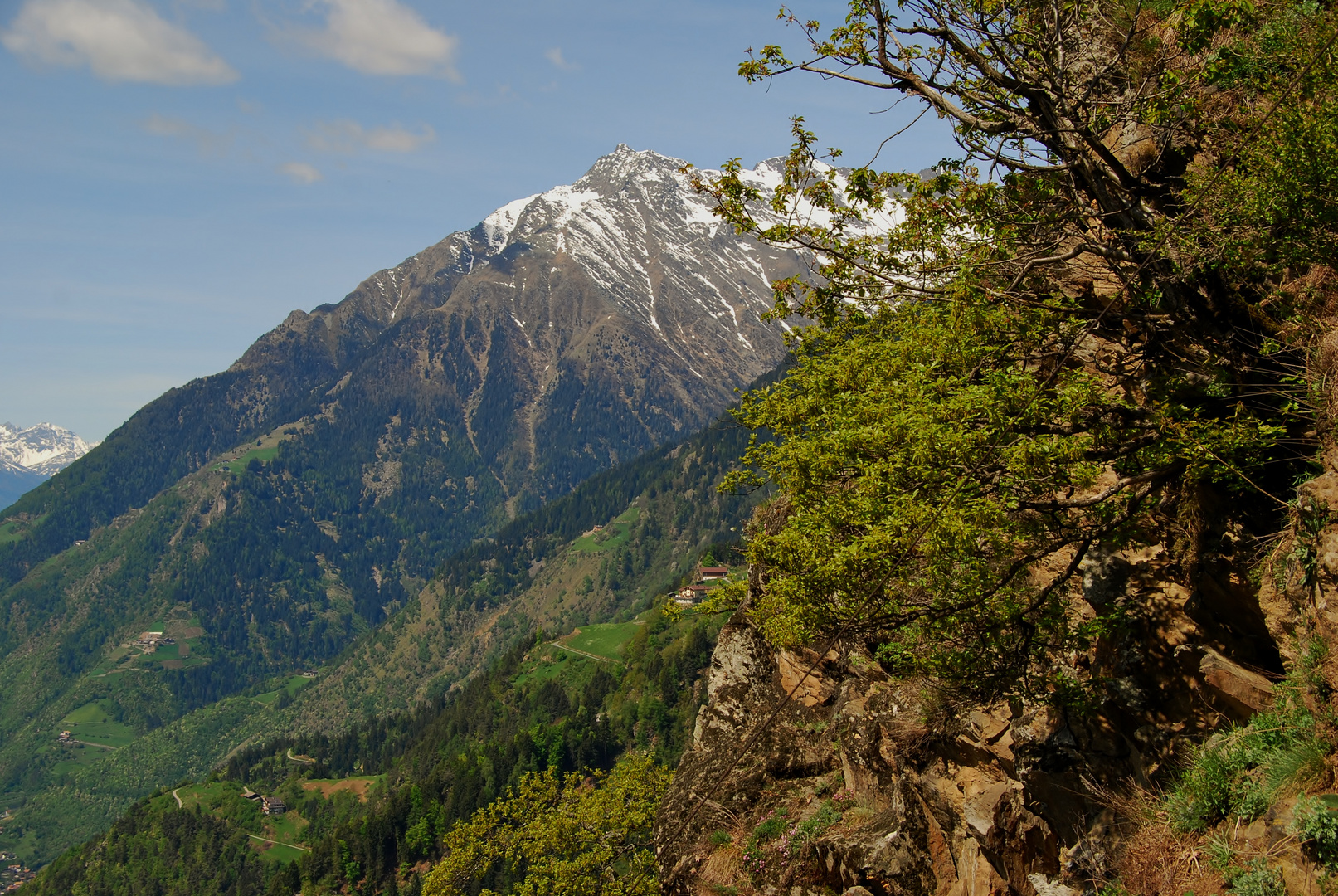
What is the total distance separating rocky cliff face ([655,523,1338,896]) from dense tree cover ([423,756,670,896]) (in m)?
23.9

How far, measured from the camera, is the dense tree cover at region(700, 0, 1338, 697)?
1502cm

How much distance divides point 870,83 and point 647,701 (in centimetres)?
17881

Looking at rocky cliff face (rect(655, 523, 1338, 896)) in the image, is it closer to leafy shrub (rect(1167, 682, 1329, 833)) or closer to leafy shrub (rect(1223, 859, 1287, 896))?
leafy shrub (rect(1223, 859, 1287, 896))

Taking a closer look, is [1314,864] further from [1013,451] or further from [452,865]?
[452,865]

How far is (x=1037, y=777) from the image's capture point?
1730 cm

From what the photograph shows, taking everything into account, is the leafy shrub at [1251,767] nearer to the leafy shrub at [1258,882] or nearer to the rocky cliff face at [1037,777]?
the rocky cliff face at [1037,777]

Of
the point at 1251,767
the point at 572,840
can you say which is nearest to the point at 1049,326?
the point at 1251,767

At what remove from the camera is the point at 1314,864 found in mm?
11406

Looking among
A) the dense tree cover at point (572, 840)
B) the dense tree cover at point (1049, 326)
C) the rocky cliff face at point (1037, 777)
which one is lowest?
the dense tree cover at point (572, 840)

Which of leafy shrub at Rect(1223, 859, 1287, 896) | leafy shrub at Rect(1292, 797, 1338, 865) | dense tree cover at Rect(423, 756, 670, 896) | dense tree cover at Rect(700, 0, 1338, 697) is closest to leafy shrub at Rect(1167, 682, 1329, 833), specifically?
leafy shrub at Rect(1292, 797, 1338, 865)

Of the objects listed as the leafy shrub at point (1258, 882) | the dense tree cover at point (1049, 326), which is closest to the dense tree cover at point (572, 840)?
the dense tree cover at point (1049, 326)

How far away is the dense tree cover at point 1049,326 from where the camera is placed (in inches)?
591

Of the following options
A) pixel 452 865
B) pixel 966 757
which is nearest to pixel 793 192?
pixel 966 757

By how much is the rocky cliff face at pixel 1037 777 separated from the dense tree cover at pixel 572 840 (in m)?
23.9
